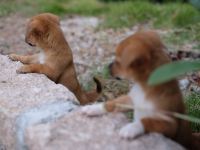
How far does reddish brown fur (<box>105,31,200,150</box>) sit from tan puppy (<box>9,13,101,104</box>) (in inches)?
69.2

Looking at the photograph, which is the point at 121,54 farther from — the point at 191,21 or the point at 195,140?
the point at 191,21

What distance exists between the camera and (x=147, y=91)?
12.0 feet

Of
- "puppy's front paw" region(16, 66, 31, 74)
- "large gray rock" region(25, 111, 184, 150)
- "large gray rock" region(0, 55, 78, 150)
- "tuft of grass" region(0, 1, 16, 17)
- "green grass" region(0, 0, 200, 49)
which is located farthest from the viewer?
"tuft of grass" region(0, 1, 16, 17)

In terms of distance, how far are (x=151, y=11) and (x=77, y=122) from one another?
20.8 feet

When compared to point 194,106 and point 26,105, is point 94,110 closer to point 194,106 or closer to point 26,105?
point 26,105

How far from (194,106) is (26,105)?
170 centimetres

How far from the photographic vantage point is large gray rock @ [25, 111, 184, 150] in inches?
141

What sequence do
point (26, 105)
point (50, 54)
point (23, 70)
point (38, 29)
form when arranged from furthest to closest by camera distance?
point (50, 54)
point (38, 29)
point (23, 70)
point (26, 105)

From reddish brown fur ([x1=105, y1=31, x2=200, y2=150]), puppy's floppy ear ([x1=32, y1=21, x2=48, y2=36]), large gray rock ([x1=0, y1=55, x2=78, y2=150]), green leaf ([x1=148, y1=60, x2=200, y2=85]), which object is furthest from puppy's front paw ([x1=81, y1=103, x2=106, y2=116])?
puppy's floppy ear ([x1=32, y1=21, x2=48, y2=36])

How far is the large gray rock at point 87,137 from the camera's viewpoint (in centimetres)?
358

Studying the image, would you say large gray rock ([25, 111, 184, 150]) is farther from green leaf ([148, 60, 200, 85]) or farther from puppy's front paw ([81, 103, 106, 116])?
green leaf ([148, 60, 200, 85])

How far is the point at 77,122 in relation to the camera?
3861 millimetres

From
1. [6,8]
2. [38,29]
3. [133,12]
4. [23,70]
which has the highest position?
[38,29]

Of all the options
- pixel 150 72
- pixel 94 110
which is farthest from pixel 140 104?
pixel 94 110
